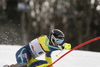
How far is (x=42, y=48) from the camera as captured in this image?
13.1 feet

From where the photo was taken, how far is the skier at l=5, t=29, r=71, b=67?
384 cm

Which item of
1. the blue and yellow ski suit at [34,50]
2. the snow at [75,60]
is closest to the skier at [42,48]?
the blue and yellow ski suit at [34,50]

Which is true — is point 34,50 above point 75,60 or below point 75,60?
above

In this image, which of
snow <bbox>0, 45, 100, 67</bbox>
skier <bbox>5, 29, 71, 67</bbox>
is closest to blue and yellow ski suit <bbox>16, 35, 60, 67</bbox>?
skier <bbox>5, 29, 71, 67</bbox>

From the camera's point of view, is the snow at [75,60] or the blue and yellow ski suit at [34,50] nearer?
the blue and yellow ski suit at [34,50]

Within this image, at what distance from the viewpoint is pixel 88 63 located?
5781 millimetres

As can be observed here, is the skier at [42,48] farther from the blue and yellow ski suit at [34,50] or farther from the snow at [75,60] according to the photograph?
the snow at [75,60]

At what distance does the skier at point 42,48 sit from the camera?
12.6 ft

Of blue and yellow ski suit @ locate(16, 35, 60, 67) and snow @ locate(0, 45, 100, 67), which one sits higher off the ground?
blue and yellow ski suit @ locate(16, 35, 60, 67)

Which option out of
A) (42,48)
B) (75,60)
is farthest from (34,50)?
(75,60)

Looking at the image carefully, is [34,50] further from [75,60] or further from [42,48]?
[75,60]

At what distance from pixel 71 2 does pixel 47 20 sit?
3584mm

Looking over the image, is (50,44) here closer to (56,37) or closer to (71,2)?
(56,37)

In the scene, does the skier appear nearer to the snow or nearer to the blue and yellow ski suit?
the blue and yellow ski suit
